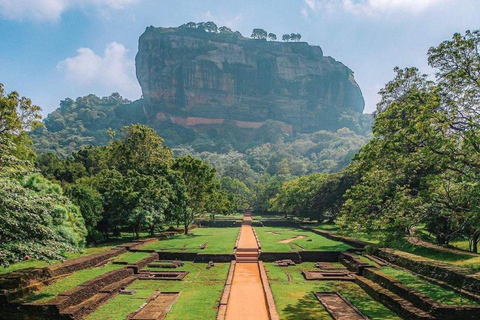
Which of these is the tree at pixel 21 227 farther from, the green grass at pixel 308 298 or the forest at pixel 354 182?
the green grass at pixel 308 298

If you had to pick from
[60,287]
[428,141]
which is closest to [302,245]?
[428,141]

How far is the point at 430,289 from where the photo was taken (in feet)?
43.0

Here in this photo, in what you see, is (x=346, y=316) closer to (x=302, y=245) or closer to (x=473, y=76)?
(x=473, y=76)

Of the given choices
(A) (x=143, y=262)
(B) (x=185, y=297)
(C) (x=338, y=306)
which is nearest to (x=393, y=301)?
(C) (x=338, y=306)

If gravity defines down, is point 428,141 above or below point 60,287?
above

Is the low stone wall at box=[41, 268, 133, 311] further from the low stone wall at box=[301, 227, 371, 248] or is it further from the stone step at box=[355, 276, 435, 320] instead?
the low stone wall at box=[301, 227, 371, 248]

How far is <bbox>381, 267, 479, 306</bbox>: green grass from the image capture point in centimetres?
1152

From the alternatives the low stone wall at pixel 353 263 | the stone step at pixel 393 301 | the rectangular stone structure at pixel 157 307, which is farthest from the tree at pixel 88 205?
the stone step at pixel 393 301

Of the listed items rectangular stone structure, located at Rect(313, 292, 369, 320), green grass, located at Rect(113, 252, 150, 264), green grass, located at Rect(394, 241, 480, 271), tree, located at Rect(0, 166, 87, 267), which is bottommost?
rectangular stone structure, located at Rect(313, 292, 369, 320)

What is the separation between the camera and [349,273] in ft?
60.5

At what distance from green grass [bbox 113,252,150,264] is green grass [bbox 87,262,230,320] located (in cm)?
328

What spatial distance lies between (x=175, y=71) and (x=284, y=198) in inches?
5789

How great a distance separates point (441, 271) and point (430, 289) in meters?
1.55

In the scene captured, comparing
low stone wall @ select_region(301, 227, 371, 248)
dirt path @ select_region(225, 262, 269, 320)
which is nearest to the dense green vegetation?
dirt path @ select_region(225, 262, 269, 320)
